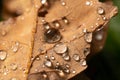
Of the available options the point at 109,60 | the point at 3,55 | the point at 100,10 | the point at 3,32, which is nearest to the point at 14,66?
the point at 3,55

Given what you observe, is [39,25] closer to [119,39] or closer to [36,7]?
[36,7]

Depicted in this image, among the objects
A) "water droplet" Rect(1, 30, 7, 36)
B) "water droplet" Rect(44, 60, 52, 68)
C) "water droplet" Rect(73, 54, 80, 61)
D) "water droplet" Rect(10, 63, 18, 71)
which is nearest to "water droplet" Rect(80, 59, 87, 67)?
"water droplet" Rect(73, 54, 80, 61)

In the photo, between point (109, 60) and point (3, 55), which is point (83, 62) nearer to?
point (3, 55)

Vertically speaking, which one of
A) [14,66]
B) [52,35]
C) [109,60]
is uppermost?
[52,35]

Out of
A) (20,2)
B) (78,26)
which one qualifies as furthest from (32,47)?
(20,2)

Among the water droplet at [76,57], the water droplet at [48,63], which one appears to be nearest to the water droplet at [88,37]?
the water droplet at [76,57]

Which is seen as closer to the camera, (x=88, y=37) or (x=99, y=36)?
(x=88, y=37)

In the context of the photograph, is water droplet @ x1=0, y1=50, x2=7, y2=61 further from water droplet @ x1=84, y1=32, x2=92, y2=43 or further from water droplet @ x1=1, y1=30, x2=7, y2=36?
water droplet @ x1=84, y1=32, x2=92, y2=43
